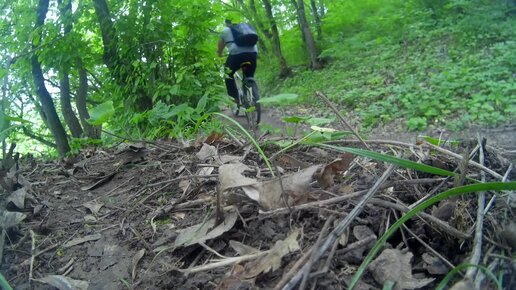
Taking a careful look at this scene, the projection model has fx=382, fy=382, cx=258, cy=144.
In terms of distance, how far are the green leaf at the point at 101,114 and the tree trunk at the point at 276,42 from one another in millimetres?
12390

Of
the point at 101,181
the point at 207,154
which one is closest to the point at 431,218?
the point at 207,154

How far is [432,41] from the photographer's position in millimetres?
9969

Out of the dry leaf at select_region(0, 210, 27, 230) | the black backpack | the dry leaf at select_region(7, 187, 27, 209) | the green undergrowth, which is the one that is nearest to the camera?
the dry leaf at select_region(0, 210, 27, 230)

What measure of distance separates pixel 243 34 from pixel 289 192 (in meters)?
6.12

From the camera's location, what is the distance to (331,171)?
121 cm

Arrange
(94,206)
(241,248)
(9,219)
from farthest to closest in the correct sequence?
1. (94,206)
2. (9,219)
3. (241,248)

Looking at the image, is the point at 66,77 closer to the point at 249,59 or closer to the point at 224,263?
the point at 249,59

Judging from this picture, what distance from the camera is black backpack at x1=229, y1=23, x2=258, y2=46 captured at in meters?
6.79

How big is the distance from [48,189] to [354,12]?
12976 millimetres

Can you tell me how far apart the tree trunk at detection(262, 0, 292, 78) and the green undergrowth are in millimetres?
634

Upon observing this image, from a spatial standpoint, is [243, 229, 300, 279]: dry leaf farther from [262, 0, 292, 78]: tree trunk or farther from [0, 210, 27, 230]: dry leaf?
[262, 0, 292, 78]: tree trunk

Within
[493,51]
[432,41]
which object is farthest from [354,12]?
[493,51]

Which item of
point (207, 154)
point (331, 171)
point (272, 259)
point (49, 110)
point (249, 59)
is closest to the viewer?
point (272, 259)

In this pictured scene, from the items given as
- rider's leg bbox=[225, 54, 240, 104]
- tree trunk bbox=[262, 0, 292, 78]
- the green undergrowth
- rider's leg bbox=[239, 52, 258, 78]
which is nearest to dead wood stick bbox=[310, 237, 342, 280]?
the green undergrowth
